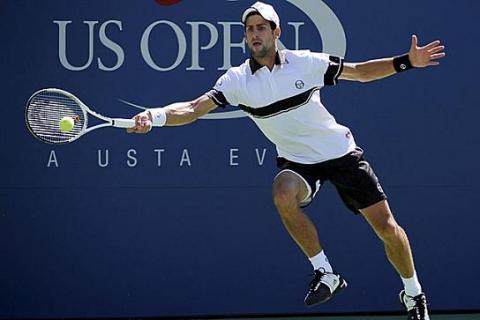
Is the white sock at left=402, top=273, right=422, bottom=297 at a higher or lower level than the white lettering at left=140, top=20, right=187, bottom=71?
lower

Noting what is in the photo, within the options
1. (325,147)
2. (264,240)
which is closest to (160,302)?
(264,240)

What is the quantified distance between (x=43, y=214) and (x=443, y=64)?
267 cm

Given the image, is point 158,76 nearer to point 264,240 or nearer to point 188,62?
point 188,62

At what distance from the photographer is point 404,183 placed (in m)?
7.69

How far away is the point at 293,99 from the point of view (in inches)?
244

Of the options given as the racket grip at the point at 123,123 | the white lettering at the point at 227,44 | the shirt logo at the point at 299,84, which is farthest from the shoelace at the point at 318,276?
the white lettering at the point at 227,44

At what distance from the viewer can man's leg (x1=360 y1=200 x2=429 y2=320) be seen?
20.5 feet

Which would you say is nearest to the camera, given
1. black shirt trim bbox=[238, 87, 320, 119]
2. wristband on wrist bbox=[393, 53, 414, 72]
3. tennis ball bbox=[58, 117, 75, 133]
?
tennis ball bbox=[58, 117, 75, 133]

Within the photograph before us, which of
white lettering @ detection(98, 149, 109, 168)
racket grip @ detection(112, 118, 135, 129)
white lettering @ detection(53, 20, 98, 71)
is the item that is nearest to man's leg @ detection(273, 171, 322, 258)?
racket grip @ detection(112, 118, 135, 129)

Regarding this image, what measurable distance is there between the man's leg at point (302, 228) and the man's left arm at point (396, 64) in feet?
1.99

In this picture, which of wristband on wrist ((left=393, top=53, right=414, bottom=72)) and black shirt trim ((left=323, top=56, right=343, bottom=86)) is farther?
black shirt trim ((left=323, top=56, right=343, bottom=86))

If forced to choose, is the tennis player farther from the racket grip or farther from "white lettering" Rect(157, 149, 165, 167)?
"white lettering" Rect(157, 149, 165, 167)

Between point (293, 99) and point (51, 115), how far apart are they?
1.22 m

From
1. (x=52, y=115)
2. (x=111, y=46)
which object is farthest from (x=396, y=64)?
(x=111, y=46)
